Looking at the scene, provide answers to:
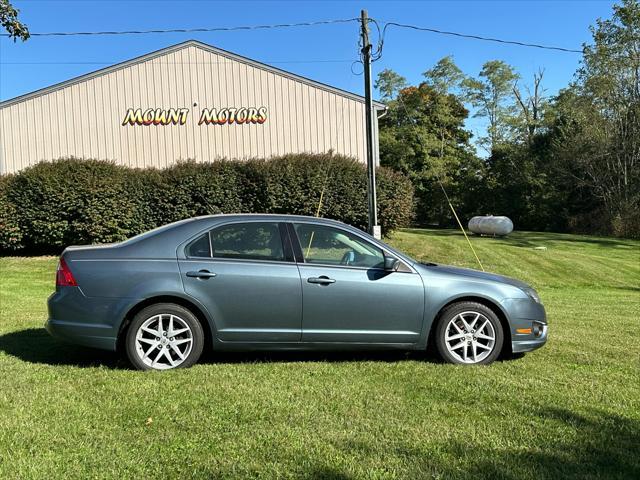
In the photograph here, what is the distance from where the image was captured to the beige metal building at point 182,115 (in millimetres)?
22359

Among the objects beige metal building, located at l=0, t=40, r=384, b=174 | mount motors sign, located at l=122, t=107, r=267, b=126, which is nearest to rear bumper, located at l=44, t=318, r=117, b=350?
beige metal building, located at l=0, t=40, r=384, b=174

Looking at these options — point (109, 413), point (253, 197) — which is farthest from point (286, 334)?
point (253, 197)

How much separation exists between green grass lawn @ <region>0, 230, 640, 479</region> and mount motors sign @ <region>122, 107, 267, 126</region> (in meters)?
17.1

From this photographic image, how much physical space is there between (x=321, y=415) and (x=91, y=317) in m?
2.38

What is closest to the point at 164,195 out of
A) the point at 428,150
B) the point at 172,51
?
the point at 172,51

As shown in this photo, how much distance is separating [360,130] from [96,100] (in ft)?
34.8

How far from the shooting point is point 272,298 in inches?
205

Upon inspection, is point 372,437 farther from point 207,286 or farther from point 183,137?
point 183,137

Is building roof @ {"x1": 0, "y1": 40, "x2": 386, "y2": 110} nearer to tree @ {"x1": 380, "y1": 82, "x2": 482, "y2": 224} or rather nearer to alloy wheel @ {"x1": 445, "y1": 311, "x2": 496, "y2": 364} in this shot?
alloy wheel @ {"x1": 445, "y1": 311, "x2": 496, "y2": 364}

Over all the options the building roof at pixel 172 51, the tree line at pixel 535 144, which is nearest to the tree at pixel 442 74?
the tree line at pixel 535 144

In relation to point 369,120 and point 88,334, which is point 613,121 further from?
point 88,334

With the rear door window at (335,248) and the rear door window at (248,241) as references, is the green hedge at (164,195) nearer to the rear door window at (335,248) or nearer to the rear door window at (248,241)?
the rear door window at (335,248)

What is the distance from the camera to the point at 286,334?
17.3 feet

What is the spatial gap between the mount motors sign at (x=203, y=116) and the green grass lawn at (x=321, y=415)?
Answer: 56.2 ft
